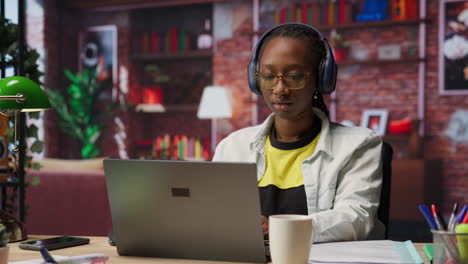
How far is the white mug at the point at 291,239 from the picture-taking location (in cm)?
92

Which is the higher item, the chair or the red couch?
the chair

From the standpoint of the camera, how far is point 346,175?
149 centimetres

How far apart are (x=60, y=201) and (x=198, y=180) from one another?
2237 mm

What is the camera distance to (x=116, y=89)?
6621 millimetres

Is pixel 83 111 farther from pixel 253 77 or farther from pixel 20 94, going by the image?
pixel 20 94

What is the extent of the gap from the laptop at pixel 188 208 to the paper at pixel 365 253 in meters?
0.13

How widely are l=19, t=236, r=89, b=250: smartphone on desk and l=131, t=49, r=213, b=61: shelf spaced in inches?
206

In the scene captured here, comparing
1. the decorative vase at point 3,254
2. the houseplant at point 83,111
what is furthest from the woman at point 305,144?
the houseplant at point 83,111

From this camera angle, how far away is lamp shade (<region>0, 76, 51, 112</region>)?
1250mm

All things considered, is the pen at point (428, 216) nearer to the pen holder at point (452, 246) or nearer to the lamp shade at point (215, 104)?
the pen holder at point (452, 246)

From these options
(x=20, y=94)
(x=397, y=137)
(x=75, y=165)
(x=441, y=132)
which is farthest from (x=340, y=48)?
(x=20, y=94)

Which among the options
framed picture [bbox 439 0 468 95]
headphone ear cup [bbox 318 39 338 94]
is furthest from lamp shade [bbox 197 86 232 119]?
headphone ear cup [bbox 318 39 338 94]

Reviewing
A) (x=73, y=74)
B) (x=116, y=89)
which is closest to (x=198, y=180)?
(x=116, y=89)

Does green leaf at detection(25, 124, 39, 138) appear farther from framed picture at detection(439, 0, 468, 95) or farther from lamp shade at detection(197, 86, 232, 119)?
framed picture at detection(439, 0, 468, 95)
